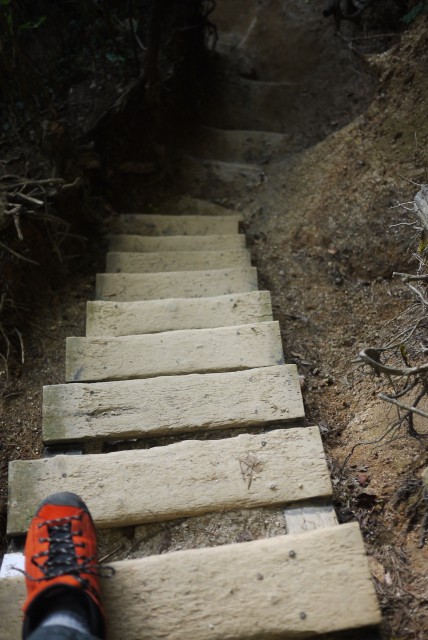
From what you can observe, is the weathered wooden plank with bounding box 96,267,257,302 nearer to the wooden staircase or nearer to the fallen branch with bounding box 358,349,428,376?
the wooden staircase

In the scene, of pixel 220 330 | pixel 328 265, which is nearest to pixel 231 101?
pixel 328 265

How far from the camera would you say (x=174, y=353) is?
2.53 meters

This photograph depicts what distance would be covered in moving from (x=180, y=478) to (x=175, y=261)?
164 cm

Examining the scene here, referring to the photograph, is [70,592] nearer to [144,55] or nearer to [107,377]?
[107,377]

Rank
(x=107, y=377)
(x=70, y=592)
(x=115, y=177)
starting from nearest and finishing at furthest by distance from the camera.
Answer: (x=70, y=592), (x=107, y=377), (x=115, y=177)

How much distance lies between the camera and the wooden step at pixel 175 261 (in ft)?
11.0

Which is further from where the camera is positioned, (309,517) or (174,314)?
(174,314)

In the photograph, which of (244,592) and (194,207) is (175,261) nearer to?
(194,207)

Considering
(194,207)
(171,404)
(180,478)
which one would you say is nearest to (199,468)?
(180,478)

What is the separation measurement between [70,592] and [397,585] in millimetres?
955

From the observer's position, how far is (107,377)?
2.45m

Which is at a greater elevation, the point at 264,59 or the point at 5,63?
the point at 5,63

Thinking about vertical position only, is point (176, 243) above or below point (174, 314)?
below

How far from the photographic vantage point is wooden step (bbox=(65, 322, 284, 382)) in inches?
97.3
